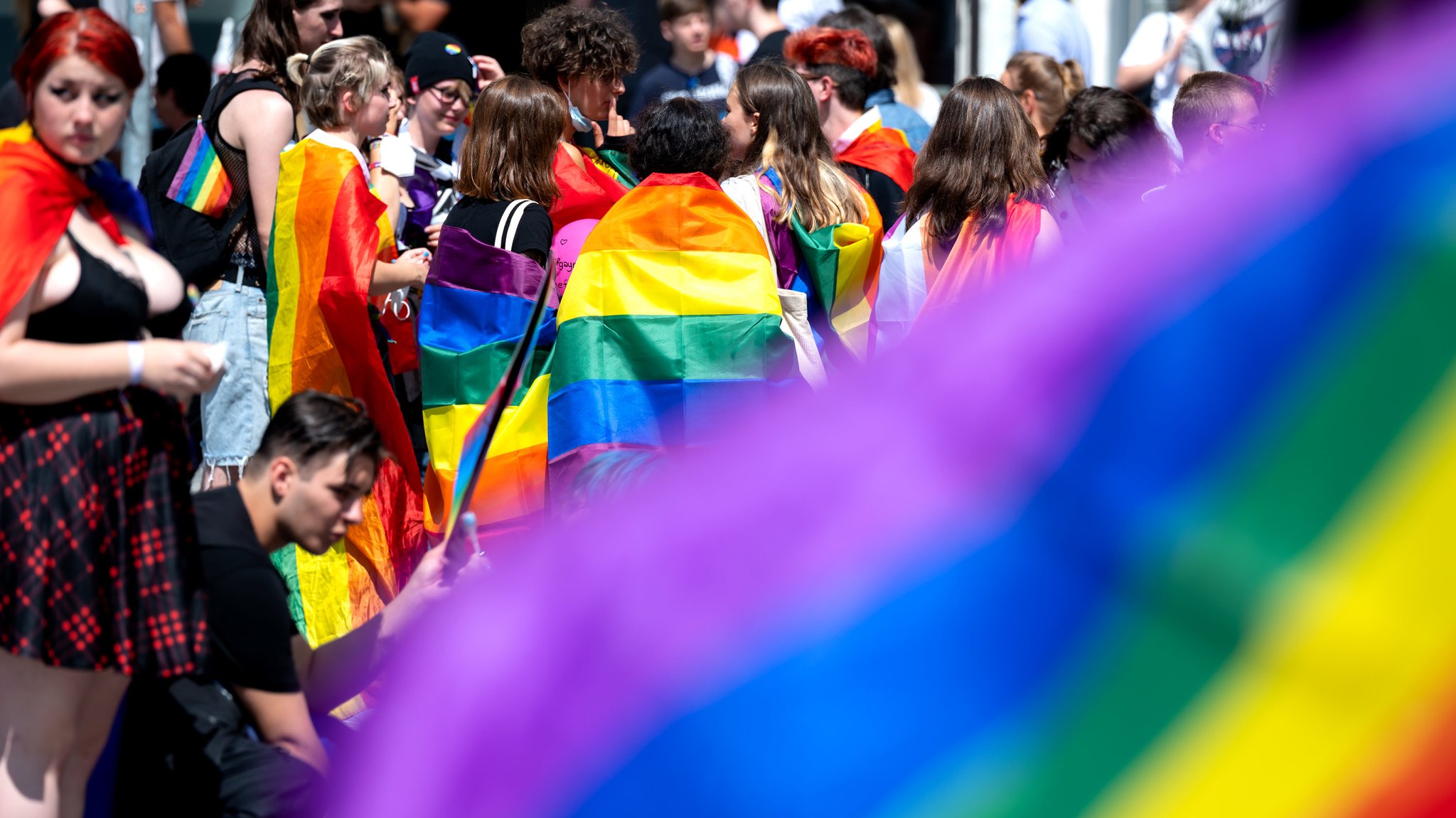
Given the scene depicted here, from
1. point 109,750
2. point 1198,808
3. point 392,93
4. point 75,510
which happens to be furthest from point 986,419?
point 392,93

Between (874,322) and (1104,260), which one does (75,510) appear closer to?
(1104,260)

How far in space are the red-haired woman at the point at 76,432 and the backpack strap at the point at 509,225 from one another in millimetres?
1794

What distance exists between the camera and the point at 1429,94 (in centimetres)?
106

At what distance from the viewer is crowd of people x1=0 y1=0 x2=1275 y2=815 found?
9.43 ft

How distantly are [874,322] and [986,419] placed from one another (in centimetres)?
413

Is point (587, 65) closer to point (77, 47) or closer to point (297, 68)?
point (297, 68)

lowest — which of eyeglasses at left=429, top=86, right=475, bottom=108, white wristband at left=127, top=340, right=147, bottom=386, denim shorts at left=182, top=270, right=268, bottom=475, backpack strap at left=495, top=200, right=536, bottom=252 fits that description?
denim shorts at left=182, top=270, right=268, bottom=475

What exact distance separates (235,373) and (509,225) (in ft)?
3.21

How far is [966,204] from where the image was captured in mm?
5141

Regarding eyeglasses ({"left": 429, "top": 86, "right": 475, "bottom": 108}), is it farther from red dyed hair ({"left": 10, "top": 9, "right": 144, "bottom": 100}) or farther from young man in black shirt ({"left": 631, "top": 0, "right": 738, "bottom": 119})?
red dyed hair ({"left": 10, "top": 9, "right": 144, "bottom": 100})

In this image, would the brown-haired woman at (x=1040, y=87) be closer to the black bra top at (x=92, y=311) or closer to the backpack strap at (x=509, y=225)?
the backpack strap at (x=509, y=225)

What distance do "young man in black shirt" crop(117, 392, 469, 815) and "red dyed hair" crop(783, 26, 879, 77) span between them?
410 cm

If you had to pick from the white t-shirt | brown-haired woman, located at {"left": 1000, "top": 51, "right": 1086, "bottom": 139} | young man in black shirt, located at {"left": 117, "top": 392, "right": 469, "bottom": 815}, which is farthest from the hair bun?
the white t-shirt

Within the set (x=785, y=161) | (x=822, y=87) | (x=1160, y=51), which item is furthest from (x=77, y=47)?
(x=1160, y=51)
